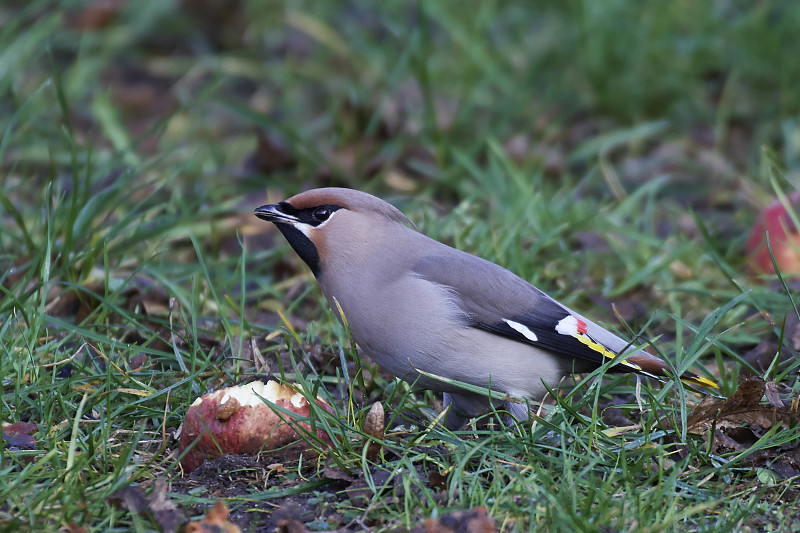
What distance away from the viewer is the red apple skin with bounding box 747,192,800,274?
17.2ft

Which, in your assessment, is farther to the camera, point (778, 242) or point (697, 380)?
point (778, 242)

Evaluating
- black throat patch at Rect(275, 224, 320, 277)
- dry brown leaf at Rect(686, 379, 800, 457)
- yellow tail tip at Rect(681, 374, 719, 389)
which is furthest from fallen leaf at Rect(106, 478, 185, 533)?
yellow tail tip at Rect(681, 374, 719, 389)

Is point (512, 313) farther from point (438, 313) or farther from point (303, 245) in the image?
point (303, 245)

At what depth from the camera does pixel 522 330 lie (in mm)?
3996

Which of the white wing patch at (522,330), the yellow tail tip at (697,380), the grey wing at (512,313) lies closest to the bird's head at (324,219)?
the grey wing at (512,313)

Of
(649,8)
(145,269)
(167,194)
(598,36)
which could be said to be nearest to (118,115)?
(167,194)

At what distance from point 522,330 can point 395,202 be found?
2614mm

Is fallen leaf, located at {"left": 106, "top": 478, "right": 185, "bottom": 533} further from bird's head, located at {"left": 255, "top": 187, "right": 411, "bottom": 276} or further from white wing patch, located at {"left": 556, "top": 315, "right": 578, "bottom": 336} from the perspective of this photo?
white wing patch, located at {"left": 556, "top": 315, "right": 578, "bottom": 336}

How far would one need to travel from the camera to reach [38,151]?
6910mm

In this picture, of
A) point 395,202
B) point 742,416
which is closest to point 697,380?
point 742,416

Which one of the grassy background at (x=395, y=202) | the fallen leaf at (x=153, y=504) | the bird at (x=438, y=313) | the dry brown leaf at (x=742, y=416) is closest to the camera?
the fallen leaf at (x=153, y=504)

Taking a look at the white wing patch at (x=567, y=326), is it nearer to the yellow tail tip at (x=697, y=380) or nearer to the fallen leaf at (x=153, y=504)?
the yellow tail tip at (x=697, y=380)

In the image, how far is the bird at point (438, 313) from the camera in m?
3.83

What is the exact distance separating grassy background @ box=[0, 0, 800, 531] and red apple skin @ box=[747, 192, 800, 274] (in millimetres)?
196
